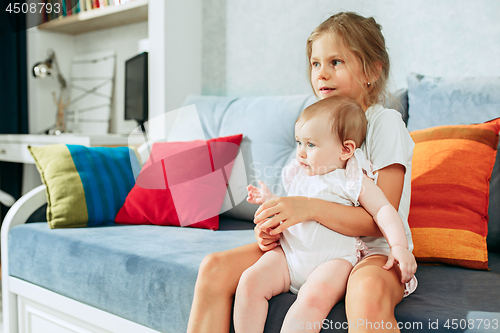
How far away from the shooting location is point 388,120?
83cm

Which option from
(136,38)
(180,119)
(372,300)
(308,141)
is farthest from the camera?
(136,38)

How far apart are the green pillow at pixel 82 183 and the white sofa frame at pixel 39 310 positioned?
0.14 m

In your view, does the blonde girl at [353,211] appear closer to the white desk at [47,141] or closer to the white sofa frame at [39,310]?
the white sofa frame at [39,310]

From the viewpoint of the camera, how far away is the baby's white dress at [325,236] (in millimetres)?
783

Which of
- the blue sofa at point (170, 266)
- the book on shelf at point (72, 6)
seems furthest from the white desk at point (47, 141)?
the book on shelf at point (72, 6)

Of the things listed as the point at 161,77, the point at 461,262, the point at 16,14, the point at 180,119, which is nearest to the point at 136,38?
the point at 161,77

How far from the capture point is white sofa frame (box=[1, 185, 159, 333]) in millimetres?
1097

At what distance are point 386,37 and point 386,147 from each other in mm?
891

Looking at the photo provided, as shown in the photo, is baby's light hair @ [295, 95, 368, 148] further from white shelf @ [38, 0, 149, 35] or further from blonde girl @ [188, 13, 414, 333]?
white shelf @ [38, 0, 149, 35]

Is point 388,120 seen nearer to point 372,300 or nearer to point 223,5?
point 372,300

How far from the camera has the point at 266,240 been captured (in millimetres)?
855

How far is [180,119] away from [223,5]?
69 cm

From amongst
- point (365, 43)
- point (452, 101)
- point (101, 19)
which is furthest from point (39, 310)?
point (101, 19)

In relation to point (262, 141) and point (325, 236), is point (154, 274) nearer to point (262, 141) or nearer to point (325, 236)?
point (325, 236)
